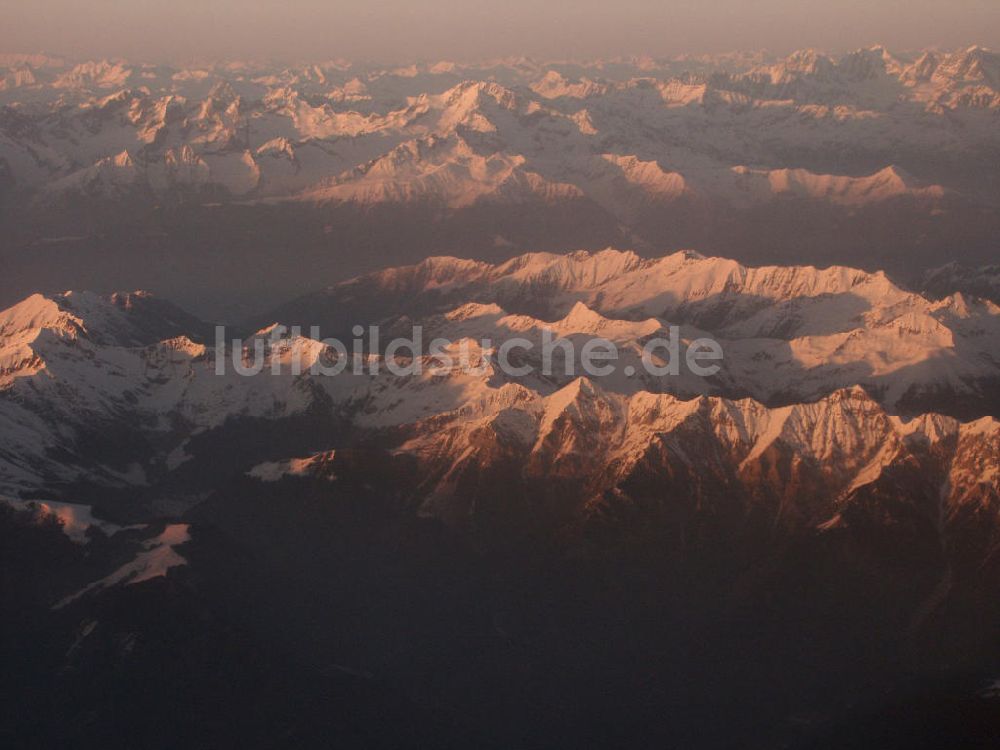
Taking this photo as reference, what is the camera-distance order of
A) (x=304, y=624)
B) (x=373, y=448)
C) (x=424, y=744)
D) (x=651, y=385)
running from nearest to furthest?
(x=424, y=744) → (x=304, y=624) → (x=373, y=448) → (x=651, y=385)

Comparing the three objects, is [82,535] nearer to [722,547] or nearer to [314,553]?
[314,553]

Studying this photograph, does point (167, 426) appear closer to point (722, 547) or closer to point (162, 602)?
point (162, 602)

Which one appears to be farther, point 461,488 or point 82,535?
point 461,488

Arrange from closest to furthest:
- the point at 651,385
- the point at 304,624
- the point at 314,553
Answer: the point at 304,624 < the point at 314,553 < the point at 651,385

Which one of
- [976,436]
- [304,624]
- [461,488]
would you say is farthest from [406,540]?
[976,436]

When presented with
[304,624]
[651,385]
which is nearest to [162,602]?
[304,624]

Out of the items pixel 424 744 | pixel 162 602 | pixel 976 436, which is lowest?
pixel 424 744

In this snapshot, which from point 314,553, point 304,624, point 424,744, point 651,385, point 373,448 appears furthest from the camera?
point 651,385

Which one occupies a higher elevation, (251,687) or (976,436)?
(976,436)

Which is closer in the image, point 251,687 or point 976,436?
point 251,687
